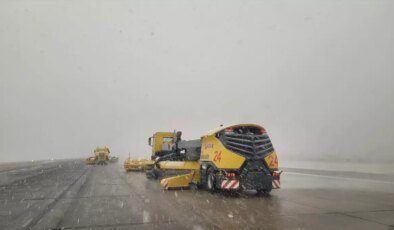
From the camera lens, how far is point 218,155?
569 inches

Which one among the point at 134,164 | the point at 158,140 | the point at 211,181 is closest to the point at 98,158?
the point at 134,164

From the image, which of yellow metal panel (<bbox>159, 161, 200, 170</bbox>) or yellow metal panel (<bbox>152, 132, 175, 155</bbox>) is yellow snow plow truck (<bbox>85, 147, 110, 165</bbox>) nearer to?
yellow metal panel (<bbox>152, 132, 175, 155</bbox>)

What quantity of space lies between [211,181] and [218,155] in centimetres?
126

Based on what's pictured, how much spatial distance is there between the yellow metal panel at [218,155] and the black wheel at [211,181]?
1.54 feet

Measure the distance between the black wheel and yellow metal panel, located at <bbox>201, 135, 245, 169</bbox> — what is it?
1.54 feet

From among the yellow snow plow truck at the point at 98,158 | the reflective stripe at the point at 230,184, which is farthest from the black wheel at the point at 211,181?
the yellow snow plow truck at the point at 98,158

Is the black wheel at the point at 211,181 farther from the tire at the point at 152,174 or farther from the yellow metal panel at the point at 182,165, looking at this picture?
the tire at the point at 152,174

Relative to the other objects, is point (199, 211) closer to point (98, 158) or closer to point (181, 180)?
point (181, 180)

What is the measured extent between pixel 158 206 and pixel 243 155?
420 centimetres

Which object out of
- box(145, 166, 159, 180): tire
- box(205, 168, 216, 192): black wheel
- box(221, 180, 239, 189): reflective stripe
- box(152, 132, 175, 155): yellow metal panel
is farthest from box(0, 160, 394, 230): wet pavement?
box(152, 132, 175, 155): yellow metal panel

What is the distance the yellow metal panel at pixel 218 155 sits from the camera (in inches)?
542

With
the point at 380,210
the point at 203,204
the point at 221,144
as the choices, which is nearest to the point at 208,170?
the point at 221,144

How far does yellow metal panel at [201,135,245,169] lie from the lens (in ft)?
45.2

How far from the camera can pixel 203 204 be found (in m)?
11.7
